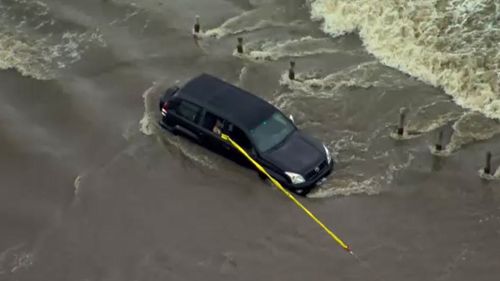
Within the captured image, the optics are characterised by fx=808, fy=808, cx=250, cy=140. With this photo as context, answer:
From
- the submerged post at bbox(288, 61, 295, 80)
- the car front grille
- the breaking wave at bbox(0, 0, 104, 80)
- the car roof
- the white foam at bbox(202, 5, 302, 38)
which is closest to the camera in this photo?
the car front grille

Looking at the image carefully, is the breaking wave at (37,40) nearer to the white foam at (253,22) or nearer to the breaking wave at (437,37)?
the white foam at (253,22)

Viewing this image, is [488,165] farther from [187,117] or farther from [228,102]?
[187,117]

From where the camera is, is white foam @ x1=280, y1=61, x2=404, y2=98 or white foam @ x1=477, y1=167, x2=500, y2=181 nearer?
white foam @ x1=477, y1=167, x2=500, y2=181

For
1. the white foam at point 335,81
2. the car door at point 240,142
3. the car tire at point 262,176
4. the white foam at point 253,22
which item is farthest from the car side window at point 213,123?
the white foam at point 253,22

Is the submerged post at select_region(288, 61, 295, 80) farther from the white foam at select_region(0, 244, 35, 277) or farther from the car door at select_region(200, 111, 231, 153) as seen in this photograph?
the white foam at select_region(0, 244, 35, 277)

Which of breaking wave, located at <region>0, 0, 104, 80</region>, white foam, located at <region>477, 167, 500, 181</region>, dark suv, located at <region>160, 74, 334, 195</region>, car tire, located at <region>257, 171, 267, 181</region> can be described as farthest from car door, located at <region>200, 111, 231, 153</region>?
breaking wave, located at <region>0, 0, 104, 80</region>

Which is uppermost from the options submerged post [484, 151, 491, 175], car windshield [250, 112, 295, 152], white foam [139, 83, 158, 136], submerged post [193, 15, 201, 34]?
submerged post [484, 151, 491, 175]

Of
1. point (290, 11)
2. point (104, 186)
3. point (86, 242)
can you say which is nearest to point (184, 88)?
point (104, 186)

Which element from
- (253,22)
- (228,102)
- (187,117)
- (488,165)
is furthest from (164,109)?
(488,165)
